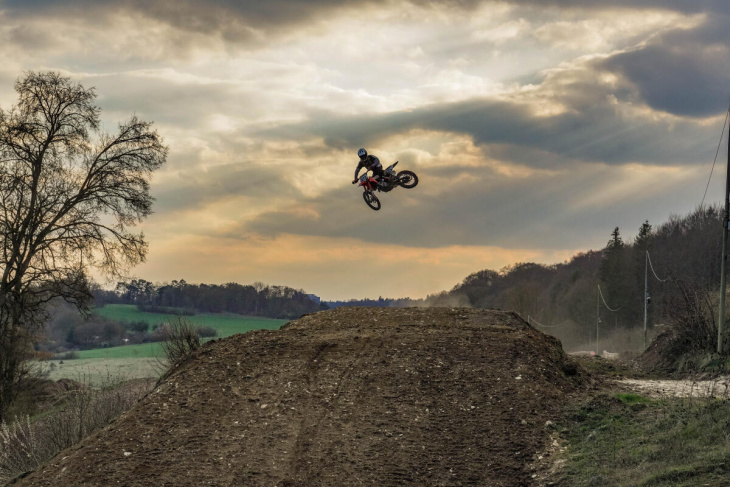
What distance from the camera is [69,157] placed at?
89.1 ft

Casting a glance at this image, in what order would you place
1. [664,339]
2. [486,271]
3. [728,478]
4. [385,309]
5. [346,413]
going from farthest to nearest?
[486,271] → [664,339] → [385,309] → [346,413] → [728,478]

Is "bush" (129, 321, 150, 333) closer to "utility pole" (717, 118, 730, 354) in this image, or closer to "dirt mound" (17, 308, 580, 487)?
"dirt mound" (17, 308, 580, 487)

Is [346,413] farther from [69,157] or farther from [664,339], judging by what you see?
[69,157]

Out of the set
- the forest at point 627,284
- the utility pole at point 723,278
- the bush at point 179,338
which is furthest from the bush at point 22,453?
the forest at point 627,284

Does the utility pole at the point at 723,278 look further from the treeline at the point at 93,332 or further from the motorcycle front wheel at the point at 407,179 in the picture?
the treeline at the point at 93,332

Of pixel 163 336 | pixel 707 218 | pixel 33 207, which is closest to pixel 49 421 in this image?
pixel 163 336

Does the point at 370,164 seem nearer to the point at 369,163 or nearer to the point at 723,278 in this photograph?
the point at 369,163

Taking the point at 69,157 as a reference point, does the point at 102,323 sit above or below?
below

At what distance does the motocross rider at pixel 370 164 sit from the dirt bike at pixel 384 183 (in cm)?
15

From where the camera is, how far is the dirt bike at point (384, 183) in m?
19.5

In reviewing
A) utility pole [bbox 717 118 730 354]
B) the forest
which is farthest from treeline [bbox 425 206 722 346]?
utility pole [bbox 717 118 730 354]

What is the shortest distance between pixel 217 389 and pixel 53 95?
16469mm

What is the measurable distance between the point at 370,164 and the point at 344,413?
24.5 ft

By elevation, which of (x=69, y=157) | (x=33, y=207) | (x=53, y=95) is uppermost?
(x=53, y=95)
